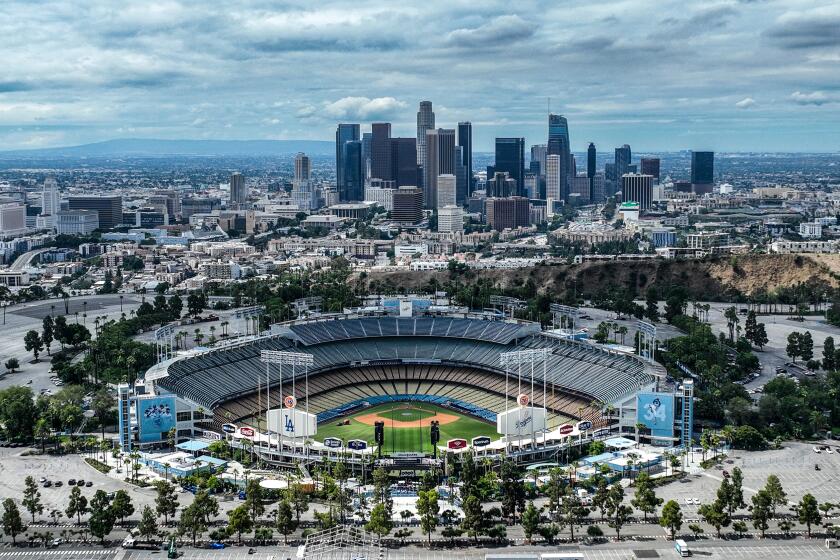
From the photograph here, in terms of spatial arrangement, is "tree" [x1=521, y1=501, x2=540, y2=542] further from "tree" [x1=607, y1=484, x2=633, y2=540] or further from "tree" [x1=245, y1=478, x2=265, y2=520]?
"tree" [x1=245, y1=478, x2=265, y2=520]

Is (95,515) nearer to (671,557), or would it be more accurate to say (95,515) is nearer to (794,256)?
(671,557)


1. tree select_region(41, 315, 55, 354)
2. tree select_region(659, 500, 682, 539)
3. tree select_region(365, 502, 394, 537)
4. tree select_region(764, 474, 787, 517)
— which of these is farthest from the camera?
tree select_region(41, 315, 55, 354)

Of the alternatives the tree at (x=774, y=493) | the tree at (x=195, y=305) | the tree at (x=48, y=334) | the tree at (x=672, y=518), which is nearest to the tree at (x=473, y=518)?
the tree at (x=672, y=518)

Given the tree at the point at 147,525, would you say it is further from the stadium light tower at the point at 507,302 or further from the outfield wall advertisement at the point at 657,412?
the stadium light tower at the point at 507,302

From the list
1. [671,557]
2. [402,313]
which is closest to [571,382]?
[402,313]

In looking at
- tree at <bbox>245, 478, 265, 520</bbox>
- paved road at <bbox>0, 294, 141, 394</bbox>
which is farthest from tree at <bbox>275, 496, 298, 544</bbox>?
paved road at <bbox>0, 294, 141, 394</bbox>
